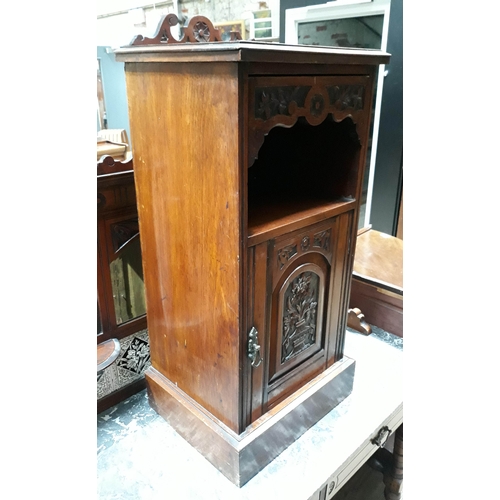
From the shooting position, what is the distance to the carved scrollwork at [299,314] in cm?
94

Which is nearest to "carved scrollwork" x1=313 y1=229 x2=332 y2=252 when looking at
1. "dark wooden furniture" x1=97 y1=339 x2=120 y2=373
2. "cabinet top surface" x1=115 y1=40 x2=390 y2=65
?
"cabinet top surface" x1=115 y1=40 x2=390 y2=65

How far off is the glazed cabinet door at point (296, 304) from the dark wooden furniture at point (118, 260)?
1.34 feet

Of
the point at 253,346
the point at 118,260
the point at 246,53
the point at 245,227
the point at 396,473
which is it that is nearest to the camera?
the point at 246,53

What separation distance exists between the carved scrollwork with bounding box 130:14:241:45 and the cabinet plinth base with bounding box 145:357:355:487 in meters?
0.77

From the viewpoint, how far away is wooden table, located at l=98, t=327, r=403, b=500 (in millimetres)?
901

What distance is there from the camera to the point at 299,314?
0.98 meters

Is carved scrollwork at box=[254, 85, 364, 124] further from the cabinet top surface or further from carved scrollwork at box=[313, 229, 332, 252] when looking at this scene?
carved scrollwork at box=[313, 229, 332, 252]

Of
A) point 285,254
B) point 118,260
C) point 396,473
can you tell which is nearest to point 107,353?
point 118,260

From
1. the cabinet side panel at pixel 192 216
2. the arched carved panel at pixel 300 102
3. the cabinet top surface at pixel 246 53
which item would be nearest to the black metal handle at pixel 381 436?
the cabinet side panel at pixel 192 216

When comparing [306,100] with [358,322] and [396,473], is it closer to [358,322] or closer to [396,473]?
[358,322]

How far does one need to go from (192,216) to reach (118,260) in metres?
0.37

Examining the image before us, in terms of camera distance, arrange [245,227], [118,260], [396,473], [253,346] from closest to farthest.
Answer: [245,227] → [253,346] → [118,260] → [396,473]

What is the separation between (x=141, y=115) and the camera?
851mm
